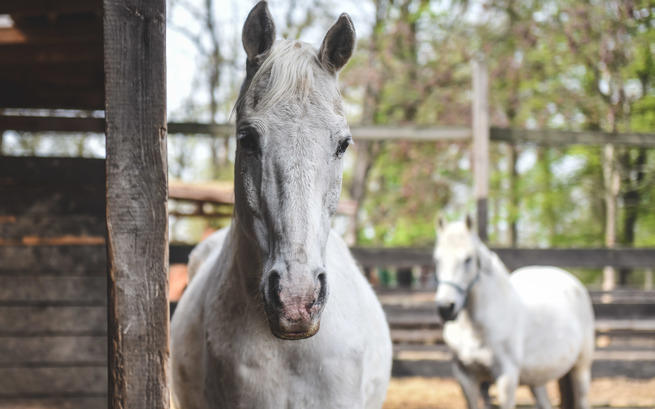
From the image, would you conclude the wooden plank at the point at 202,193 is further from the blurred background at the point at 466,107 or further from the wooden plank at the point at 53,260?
the wooden plank at the point at 53,260

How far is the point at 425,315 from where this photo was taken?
19.2 ft

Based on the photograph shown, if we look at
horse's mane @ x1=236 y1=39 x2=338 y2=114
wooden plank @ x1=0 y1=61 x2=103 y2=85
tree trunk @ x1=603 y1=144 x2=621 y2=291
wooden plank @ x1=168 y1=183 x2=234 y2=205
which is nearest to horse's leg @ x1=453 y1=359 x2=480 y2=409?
horse's mane @ x1=236 y1=39 x2=338 y2=114

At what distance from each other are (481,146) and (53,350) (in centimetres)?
374

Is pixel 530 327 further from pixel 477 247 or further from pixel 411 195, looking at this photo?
pixel 411 195

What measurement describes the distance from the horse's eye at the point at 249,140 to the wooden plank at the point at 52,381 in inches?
103

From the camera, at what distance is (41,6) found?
353cm

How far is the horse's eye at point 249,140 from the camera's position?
5.28ft

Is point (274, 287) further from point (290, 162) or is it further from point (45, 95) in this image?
point (45, 95)

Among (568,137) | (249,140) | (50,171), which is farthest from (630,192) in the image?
(249,140)

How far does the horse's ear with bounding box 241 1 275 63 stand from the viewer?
173 cm

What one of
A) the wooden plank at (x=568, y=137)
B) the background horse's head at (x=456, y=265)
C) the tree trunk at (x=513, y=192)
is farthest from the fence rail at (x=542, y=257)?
the tree trunk at (x=513, y=192)

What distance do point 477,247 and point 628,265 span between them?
1685mm

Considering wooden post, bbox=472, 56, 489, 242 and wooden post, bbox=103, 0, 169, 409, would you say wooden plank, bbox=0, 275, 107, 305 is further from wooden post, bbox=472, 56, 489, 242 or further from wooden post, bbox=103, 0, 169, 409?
wooden post, bbox=472, 56, 489, 242

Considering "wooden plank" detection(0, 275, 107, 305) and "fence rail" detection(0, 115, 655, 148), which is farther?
"fence rail" detection(0, 115, 655, 148)
